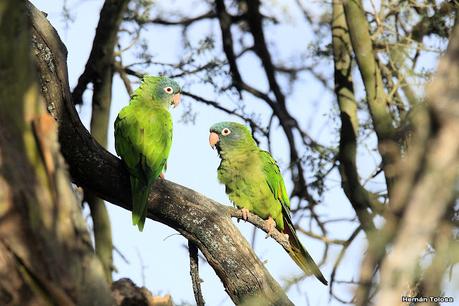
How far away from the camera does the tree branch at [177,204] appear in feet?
10.8

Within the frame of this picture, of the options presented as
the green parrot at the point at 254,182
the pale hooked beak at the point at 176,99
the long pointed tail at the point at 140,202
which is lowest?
the long pointed tail at the point at 140,202

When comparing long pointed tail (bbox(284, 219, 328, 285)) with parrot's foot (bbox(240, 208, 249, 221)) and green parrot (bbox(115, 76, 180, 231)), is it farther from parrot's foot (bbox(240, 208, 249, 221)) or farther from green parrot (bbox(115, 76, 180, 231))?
green parrot (bbox(115, 76, 180, 231))

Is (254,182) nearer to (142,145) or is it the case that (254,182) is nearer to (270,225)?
(270,225)

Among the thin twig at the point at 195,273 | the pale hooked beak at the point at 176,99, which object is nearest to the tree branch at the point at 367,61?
the pale hooked beak at the point at 176,99

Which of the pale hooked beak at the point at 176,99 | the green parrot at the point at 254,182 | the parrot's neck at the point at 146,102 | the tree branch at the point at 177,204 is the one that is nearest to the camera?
the tree branch at the point at 177,204

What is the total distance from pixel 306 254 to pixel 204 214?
93 centimetres

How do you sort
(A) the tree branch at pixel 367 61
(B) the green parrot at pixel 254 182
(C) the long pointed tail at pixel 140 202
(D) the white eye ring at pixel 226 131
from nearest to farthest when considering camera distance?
(C) the long pointed tail at pixel 140 202
(B) the green parrot at pixel 254 182
(A) the tree branch at pixel 367 61
(D) the white eye ring at pixel 226 131

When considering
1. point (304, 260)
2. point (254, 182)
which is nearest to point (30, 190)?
point (304, 260)

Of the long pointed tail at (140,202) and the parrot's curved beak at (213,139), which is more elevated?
the parrot's curved beak at (213,139)

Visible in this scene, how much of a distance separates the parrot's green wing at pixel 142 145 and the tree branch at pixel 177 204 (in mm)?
69

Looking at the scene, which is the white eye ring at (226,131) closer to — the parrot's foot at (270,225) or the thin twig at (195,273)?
the parrot's foot at (270,225)

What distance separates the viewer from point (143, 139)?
3809 mm

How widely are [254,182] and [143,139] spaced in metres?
0.91

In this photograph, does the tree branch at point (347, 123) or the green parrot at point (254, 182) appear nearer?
the green parrot at point (254, 182)
